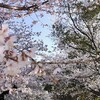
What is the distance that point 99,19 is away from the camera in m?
15.9

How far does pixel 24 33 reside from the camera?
16219 millimetres

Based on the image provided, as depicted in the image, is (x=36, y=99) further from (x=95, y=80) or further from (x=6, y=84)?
(x=6, y=84)

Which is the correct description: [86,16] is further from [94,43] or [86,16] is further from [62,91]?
[62,91]

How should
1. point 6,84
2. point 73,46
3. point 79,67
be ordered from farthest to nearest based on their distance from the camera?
point 79,67
point 73,46
point 6,84

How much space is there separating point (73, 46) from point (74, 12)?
7.25 feet

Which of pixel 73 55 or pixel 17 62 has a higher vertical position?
pixel 73 55

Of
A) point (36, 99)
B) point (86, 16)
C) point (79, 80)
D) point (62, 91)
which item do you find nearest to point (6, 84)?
point (36, 99)

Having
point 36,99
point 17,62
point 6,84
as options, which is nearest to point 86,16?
point 36,99

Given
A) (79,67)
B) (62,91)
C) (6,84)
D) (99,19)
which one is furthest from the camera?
(62,91)

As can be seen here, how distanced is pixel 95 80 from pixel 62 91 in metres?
3.73

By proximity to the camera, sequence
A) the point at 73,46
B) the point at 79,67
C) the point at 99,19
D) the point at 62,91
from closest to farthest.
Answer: the point at 99,19 < the point at 73,46 < the point at 79,67 < the point at 62,91

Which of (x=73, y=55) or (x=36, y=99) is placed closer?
(x=36, y=99)

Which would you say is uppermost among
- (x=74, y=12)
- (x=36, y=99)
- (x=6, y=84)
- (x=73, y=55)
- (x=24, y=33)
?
(x=74, y=12)

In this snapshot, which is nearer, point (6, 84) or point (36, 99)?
point (6, 84)
